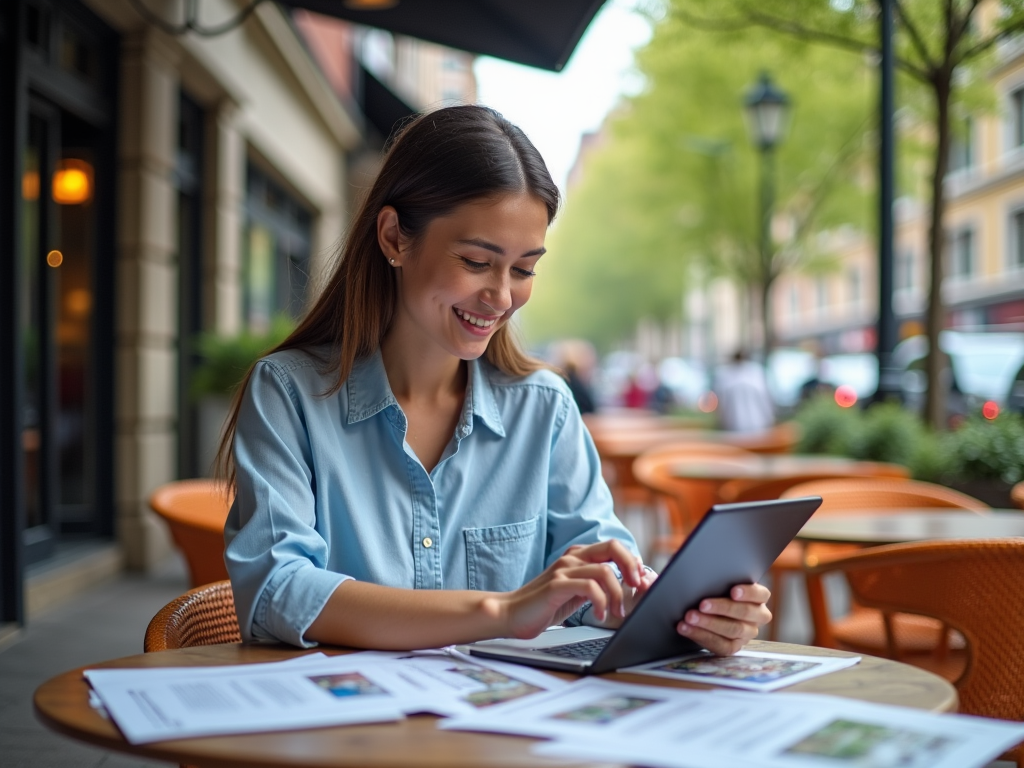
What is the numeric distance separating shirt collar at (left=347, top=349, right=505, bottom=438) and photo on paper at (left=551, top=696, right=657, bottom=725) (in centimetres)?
82

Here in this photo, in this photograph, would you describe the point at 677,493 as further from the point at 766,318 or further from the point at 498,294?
the point at 766,318

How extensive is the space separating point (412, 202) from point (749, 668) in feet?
3.38

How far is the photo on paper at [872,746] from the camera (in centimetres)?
117

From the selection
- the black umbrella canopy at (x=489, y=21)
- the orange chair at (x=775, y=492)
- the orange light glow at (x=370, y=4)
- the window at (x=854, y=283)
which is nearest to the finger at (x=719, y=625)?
the orange chair at (x=775, y=492)

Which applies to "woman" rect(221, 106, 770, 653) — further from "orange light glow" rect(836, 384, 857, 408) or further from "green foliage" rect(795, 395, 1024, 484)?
"orange light glow" rect(836, 384, 857, 408)

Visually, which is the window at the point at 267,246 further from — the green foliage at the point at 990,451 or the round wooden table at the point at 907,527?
the round wooden table at the point at 907,527

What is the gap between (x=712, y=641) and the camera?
5.56 ft

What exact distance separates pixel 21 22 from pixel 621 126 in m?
16.2

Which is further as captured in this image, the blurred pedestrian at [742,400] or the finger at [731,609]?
the blurred pedestrian at [742,400]

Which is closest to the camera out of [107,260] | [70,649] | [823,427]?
[70,649]

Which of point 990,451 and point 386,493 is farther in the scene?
point 990,451

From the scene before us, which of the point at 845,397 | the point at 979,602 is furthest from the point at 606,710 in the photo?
the point at 845,397

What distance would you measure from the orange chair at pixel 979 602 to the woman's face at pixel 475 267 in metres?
1.35

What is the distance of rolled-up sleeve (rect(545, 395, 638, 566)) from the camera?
2.17m
